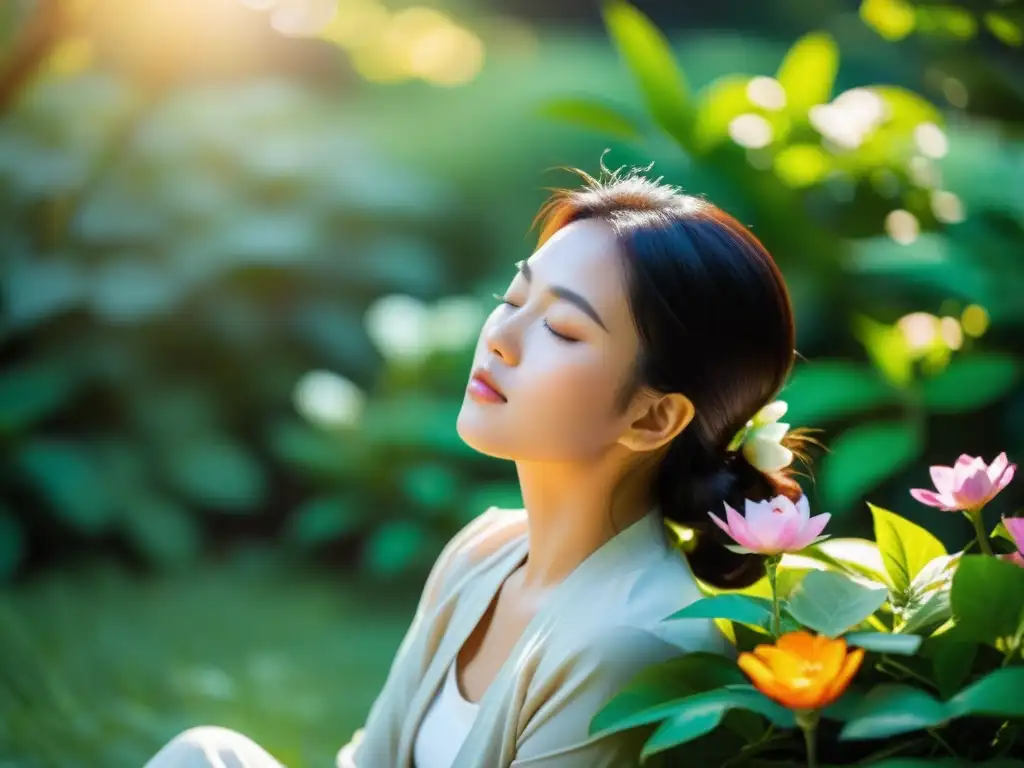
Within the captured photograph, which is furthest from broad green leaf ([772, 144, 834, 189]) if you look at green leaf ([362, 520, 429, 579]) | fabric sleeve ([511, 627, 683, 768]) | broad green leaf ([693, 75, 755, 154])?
fabric sleeve ([511, 627, 683, 768])

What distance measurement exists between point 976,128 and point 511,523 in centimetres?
215

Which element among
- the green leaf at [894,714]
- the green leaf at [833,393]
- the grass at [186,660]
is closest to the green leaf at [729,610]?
the green leaf at [894,714]

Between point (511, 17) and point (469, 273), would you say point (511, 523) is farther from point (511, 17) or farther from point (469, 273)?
point (511, 17)

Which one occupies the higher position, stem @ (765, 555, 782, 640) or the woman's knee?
stem @ (765, 555, 782, 640)

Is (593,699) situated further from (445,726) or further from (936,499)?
(936,499)

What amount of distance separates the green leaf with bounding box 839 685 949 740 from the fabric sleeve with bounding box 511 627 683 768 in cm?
22

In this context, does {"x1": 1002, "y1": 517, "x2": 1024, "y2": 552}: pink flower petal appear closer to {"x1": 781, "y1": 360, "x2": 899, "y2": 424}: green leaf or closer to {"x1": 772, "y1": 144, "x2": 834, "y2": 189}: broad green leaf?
{"x1": 781, "y1": 360, "x2": 899, "y2": 424}: green leaf

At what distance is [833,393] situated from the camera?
7.95ft

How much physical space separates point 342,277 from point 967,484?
2887 mm

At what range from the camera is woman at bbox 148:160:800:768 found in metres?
1.13

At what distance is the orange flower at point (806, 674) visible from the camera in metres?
0.87

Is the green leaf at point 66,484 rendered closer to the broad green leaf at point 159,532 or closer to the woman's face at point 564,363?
the broad green leaf at point 159,532

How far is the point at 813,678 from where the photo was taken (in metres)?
0.87

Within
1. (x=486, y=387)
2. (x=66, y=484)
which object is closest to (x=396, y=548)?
(x=66, y=484)
